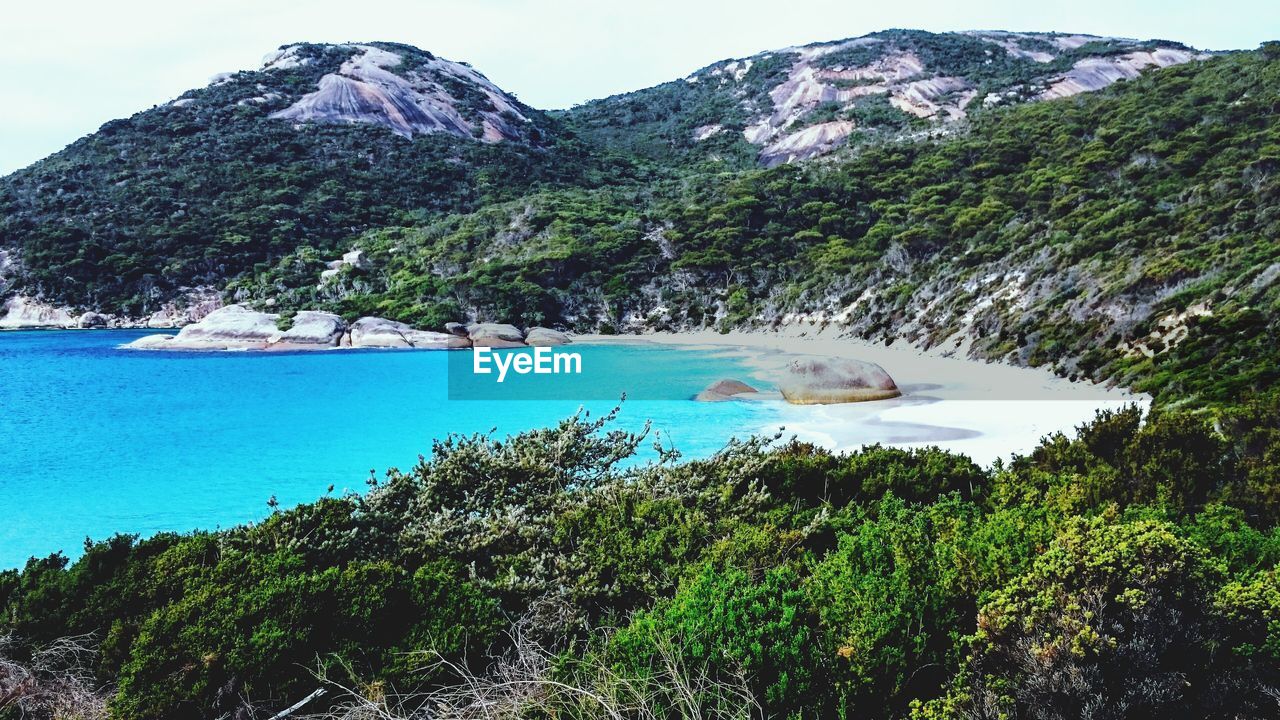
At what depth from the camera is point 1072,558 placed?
8.71 ft

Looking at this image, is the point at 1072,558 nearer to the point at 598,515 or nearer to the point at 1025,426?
the point at 598,515

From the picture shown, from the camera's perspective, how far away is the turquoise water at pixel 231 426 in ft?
38.3

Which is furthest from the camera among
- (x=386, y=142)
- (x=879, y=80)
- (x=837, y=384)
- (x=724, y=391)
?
(x=879, y=80)

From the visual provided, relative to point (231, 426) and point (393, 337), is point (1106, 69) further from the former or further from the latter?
point (231, 426)

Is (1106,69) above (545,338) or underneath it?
above

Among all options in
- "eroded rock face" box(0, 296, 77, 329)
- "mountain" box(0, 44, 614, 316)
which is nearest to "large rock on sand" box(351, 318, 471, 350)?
"mountain" box(0, 44, 614, 316)

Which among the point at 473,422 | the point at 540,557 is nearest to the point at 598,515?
the point at 540,557

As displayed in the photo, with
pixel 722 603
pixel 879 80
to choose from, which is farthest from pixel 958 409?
pixel 879 80

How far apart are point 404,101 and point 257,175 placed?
25154 millimetres

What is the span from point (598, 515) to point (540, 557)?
0.57 metres

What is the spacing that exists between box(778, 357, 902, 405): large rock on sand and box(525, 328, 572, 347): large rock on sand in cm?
2596

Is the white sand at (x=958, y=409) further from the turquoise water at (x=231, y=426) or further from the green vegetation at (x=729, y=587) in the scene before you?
the green vegetation at (x=729, y=587)

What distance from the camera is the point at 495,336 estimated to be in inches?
1695

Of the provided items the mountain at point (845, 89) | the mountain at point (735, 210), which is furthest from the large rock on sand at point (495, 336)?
the mountain at point (845, 89)
